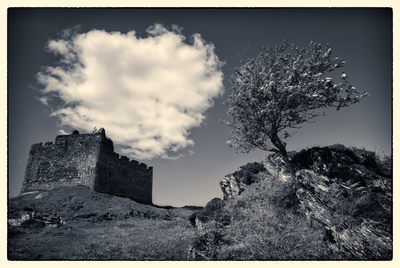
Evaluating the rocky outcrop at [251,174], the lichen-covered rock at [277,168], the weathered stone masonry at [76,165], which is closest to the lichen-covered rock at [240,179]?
the rocky outcrop at [251,174]

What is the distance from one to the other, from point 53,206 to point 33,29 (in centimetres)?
1410

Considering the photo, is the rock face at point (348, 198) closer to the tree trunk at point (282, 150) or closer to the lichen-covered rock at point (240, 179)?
the tree trunk at point (282, 150)

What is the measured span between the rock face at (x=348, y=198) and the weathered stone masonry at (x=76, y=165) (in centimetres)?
1702

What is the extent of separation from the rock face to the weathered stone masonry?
55.9 ft

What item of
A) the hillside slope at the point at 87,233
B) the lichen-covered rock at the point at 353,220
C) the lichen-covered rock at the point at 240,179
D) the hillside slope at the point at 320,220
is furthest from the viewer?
the lichen-covered rock at the point at 240,179

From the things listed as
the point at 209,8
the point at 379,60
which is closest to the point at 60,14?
the point at 209,8

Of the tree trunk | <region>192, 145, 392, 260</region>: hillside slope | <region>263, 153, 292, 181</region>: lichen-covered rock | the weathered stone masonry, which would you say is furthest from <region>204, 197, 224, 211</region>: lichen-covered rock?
the weathered stone masonry

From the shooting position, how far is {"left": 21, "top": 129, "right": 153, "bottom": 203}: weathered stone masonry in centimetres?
2136

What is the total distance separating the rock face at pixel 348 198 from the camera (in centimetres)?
701

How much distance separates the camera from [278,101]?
12.4 meters

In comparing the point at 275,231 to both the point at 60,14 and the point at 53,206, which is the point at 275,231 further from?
the point at 53,206

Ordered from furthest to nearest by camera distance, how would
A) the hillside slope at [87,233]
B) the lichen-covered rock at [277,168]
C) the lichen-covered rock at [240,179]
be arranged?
the lichen-covered rock at [240,179] < the lichen-covered rock at [277,168] < the hillside slope at [87,233]

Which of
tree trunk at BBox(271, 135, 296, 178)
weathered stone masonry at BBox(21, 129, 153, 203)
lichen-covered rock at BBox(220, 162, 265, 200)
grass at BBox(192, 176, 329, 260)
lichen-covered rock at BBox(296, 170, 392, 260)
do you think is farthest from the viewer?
weathered stone masonry at BBox(21, 129, 153, 203)

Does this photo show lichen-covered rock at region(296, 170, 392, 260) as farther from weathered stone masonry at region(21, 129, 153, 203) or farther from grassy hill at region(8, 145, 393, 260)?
weathered stone masonry at region(21, 129, 153, 203)
